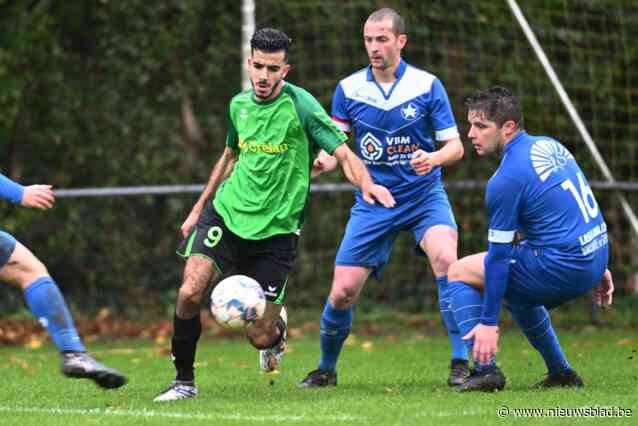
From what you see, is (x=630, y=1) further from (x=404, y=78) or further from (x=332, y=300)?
(x=332, y=300)

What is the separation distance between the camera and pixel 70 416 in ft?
21.8

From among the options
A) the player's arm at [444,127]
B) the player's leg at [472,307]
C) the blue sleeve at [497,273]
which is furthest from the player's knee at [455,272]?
the player's arm at [444,127]

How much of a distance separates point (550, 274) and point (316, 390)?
160 cm

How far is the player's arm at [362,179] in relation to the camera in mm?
7273

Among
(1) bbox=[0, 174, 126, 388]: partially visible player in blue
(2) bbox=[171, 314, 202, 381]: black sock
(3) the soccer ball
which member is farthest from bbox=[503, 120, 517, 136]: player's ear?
(1) bbox=[0, 174, 126, 388]: partially visible player in blue

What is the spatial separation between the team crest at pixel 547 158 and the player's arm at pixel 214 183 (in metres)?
1.86

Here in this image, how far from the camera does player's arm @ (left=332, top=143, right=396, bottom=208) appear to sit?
23.9 feet

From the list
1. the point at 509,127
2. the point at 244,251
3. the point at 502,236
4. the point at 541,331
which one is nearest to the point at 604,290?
the point at 541,331

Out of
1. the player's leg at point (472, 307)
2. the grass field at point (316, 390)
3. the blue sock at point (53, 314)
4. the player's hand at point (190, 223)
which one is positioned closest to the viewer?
the grass field at point (316, 390)

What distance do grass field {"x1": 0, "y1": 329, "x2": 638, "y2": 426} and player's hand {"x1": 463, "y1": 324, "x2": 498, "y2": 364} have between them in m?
0.23

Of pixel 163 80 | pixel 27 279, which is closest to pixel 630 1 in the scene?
pixel 163 80

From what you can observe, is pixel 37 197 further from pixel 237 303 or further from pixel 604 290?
pixel 604 290

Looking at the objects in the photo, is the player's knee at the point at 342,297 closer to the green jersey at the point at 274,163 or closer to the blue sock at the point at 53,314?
the green jersey at the point at 274,163

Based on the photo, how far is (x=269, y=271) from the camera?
766 centimetres
